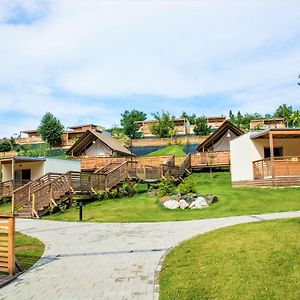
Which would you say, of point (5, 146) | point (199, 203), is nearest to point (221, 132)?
point (199, 203)

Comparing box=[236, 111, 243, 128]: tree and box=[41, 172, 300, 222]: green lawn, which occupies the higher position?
box=[236, 111, 243, 128]: tree

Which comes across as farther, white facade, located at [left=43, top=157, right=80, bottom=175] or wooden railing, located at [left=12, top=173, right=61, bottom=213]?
white facade, located at [left=43, top=157, right=80, bottom=175]

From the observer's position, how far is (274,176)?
66.5 feet

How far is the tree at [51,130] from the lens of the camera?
59.4 metres

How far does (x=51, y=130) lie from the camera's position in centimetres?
5938

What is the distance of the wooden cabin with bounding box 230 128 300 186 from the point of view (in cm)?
2041

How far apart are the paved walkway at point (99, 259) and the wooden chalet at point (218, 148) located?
18.6m

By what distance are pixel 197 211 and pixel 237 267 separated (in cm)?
971

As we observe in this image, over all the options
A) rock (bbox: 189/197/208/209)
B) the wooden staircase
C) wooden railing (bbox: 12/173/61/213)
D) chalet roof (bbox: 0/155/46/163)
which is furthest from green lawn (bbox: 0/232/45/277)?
chalet roof (bbox: 0/155/46/163)

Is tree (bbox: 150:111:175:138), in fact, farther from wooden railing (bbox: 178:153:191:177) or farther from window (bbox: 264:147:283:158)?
window (bbox: 264:147:283:158)

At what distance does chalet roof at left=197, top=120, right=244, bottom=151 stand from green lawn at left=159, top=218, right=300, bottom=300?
24.9 m

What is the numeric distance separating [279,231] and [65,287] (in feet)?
17.8

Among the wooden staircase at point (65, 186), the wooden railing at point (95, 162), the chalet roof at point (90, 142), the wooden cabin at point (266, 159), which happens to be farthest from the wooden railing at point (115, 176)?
the chalet roof at point (90, 142)

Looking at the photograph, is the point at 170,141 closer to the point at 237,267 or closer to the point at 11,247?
the point at 11,247
